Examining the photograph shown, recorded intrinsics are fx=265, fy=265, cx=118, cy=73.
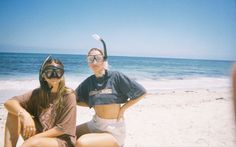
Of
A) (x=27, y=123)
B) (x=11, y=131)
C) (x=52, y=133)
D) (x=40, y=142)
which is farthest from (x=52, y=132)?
(x=11, y=131)

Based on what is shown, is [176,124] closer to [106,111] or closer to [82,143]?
[106,111]

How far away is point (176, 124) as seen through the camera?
7.22 m

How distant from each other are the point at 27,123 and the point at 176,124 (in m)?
4.85

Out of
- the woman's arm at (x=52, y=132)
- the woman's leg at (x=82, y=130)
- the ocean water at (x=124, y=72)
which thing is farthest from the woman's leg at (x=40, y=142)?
the ocean water at (x=124, y=72)

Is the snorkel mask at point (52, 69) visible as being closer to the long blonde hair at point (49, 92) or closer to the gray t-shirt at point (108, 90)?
the long blonde hair at point (49, 92)

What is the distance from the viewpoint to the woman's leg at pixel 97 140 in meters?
3.31

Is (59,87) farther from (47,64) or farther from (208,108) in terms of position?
(208,108)

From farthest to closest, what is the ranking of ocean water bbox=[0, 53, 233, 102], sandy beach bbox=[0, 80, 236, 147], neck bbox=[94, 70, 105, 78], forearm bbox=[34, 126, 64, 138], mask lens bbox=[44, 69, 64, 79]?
ocean water bbox=[0, 53, 233, 102] → sandy beach bbox=[0, 80, 236, 147] → neck bbox=[94, 70, 105, 78] → mask lens bbox=[44, 69, 64, 79] → forearm bbox=[34, 126, 64, 138]

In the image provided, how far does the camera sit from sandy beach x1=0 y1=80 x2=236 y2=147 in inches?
224

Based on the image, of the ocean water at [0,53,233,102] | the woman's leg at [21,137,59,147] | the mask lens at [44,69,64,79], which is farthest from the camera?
the ocean water at [0,53,233,102]

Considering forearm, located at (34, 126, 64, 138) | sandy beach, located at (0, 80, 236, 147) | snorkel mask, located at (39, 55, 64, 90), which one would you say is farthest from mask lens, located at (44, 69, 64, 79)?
sandy beach, located at (0, 80, 236, 147)

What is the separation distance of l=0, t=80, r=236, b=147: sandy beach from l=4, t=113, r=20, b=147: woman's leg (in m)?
2.18

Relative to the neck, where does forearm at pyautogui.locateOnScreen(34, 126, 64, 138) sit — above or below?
below

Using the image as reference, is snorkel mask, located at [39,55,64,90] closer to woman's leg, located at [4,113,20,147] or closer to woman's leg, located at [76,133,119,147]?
woman's leg, located at [4,113,20,147]
